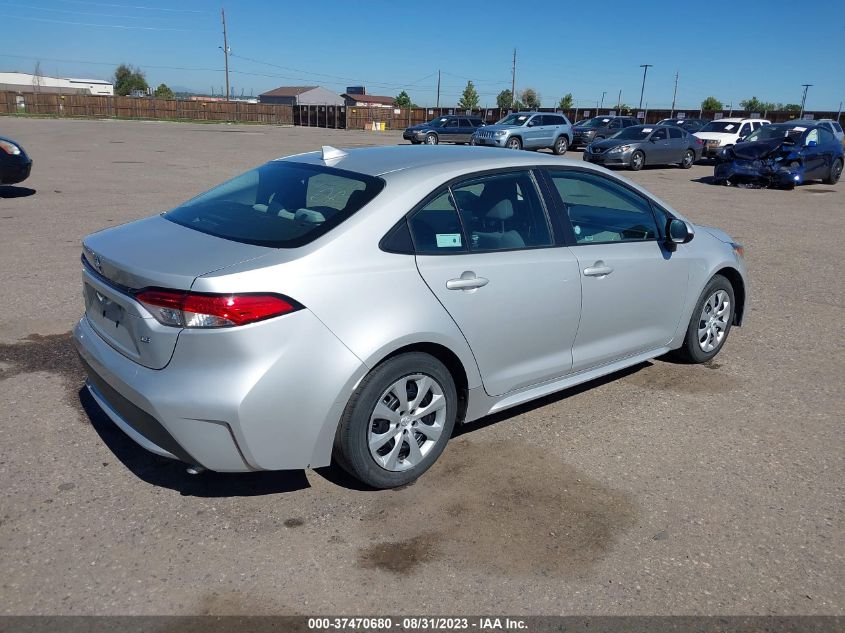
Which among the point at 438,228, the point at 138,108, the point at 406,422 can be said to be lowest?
the point at 406,422

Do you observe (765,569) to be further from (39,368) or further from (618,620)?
(39,368)

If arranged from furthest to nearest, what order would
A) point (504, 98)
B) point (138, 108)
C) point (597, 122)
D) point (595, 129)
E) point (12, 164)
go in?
point (504, 98), point (138, 108), point (597, 122), point (595, 129), point (12, 164)

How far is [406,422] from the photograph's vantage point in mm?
3453

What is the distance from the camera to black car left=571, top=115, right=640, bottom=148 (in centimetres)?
3125

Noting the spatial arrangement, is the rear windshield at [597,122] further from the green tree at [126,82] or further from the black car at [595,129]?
the green tree at [126,82]

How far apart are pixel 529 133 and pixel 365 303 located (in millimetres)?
26557

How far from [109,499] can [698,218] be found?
39.2ft

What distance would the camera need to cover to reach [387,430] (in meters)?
3.41

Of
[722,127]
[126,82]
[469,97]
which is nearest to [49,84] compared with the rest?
[126,82]

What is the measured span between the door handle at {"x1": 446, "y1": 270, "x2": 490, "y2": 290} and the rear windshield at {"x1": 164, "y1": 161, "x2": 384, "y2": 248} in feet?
1.93

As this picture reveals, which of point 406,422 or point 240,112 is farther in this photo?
point 240,112

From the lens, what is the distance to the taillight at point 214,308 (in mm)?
2875

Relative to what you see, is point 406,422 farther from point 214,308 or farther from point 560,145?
point 560,145

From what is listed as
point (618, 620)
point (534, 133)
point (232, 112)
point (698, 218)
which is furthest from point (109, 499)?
point (232, 112)
